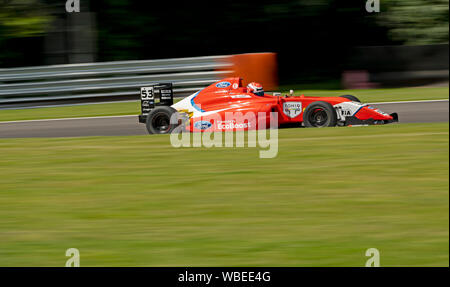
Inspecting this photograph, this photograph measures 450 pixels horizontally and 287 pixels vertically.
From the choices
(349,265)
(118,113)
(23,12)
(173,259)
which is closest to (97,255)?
(173,259)

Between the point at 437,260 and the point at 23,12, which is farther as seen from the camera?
the point at 23,12

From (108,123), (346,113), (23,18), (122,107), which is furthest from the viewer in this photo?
(23,18)

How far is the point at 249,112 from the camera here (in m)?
10.1

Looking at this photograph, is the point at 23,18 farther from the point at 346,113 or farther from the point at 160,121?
the point at 346,113

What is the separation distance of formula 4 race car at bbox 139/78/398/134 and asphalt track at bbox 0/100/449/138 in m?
0.76

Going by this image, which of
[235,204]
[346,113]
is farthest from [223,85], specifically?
[235,204]

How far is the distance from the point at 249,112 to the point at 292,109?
0.67 metres

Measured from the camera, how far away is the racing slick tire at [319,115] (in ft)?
32.4

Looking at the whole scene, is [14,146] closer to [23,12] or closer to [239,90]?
[239,90]

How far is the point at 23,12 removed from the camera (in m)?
16.8

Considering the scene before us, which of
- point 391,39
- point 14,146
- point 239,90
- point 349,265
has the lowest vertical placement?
point 349,265

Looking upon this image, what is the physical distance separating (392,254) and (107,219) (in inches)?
98.5

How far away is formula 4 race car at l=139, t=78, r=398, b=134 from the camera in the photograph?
32.6 feet

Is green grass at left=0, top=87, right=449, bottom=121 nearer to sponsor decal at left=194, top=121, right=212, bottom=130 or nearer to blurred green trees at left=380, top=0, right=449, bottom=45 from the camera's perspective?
blurred green trees at left=380, top=0, right=449, bottom=45
